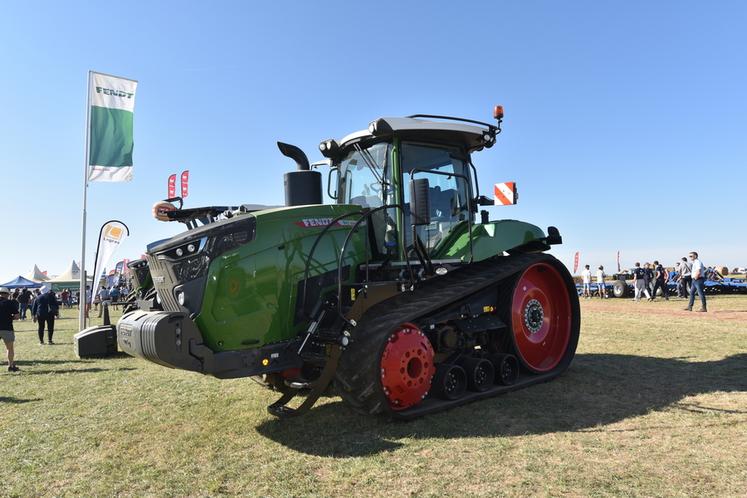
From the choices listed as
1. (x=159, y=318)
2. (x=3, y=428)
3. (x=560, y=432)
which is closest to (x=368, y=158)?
(x=159, y=318)

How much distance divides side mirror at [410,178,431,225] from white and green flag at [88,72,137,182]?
1174 centimetres

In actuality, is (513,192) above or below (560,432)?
above

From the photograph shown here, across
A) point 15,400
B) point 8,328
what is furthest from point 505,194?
point 8,328

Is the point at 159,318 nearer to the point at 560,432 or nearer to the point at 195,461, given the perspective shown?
the point at 195,461

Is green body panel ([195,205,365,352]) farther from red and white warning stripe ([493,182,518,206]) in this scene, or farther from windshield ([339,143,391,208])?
red and white warning stripe ([493,182,518,206])

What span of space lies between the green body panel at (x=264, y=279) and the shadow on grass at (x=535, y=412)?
3.27 feet

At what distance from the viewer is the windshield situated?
5934 millimetres

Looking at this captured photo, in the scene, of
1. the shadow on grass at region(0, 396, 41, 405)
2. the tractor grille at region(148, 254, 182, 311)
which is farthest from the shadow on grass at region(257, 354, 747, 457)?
the shadow on grass at region(0, 396, 41, 405)

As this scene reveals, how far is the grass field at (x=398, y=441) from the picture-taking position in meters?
3.58

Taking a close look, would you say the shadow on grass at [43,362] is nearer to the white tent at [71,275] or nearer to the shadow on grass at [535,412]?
the shadow on grass at [535,412]

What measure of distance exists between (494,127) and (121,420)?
557cm

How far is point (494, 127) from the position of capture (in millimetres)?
6480

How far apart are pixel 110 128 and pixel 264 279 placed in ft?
39.0

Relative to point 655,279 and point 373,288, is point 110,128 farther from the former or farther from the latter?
point 655,279
